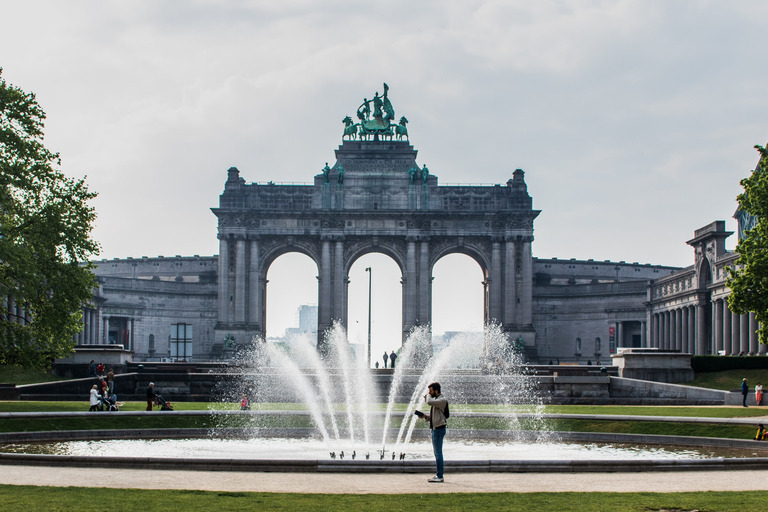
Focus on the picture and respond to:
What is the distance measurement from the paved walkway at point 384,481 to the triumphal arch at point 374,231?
7308 cm

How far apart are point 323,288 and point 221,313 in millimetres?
10491

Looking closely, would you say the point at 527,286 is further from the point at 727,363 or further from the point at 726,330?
the point at 727,363

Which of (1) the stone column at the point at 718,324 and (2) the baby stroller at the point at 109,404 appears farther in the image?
(1) the stone column at the point at 718,324

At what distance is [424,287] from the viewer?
304 feet

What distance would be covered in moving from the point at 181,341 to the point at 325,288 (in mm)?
19891

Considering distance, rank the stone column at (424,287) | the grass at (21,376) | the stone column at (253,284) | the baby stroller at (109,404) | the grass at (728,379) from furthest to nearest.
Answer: the stone column at (253,284) < the stone column at (424,287) < the grass at (728,379) < the grass at (21,376) < the baby stroller at (109,404)

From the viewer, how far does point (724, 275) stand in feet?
237

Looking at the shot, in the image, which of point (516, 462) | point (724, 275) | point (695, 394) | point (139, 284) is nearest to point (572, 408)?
point (695, 394)

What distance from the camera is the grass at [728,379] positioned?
2141 inches

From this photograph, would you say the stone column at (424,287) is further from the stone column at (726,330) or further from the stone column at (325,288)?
the stone column at (726,330)

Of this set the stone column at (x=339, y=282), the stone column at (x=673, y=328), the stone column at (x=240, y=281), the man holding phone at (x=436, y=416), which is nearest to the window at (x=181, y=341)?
the stone column at (x=240, y=281)

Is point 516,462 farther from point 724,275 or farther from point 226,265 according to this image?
point 226,265

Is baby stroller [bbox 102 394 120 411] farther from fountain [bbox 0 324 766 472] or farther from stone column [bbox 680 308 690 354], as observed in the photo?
stone column [bbox 680 308 690 354]

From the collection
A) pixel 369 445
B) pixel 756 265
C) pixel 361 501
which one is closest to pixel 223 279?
pixel 756 265
